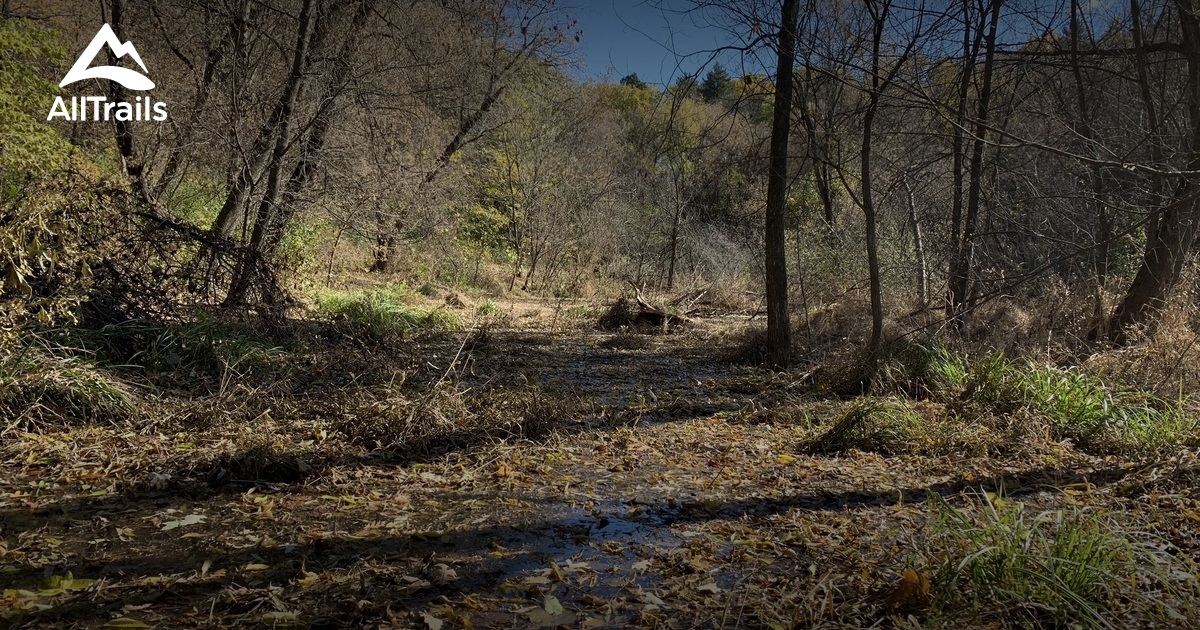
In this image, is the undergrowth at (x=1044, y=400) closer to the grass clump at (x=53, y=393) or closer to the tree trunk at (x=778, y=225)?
the tree trunk at (x=778, y=225)

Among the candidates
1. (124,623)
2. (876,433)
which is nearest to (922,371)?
(876,433)

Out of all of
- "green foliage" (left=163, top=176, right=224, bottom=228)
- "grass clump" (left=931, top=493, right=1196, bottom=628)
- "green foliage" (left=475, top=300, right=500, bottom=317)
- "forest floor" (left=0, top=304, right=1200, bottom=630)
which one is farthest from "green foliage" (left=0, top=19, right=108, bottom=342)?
"green foliage" (left=475, top=300, right=500, bottom=317)

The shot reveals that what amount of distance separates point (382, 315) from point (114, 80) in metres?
4.51

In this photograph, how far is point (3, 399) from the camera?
169 inches

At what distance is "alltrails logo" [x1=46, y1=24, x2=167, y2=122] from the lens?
9125 mm

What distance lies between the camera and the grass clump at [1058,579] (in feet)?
7.62

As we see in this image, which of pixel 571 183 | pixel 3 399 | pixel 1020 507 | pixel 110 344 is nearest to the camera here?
pixel 1020 507

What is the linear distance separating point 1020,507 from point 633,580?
5.11ft

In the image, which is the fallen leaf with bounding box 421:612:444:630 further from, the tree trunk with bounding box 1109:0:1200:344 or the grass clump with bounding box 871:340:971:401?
the tree trunk with bounding box 1109:0:1200:344

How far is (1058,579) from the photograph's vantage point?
7.59 ft

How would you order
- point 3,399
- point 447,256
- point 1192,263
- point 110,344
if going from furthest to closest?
point 447,256 < point 1192,263 < point 110,344 < point 3,399

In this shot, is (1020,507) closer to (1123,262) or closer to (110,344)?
(110,344)

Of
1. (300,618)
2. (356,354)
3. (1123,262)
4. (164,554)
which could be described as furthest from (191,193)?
(1123,262)

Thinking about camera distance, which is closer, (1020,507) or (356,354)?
(1020,507)
